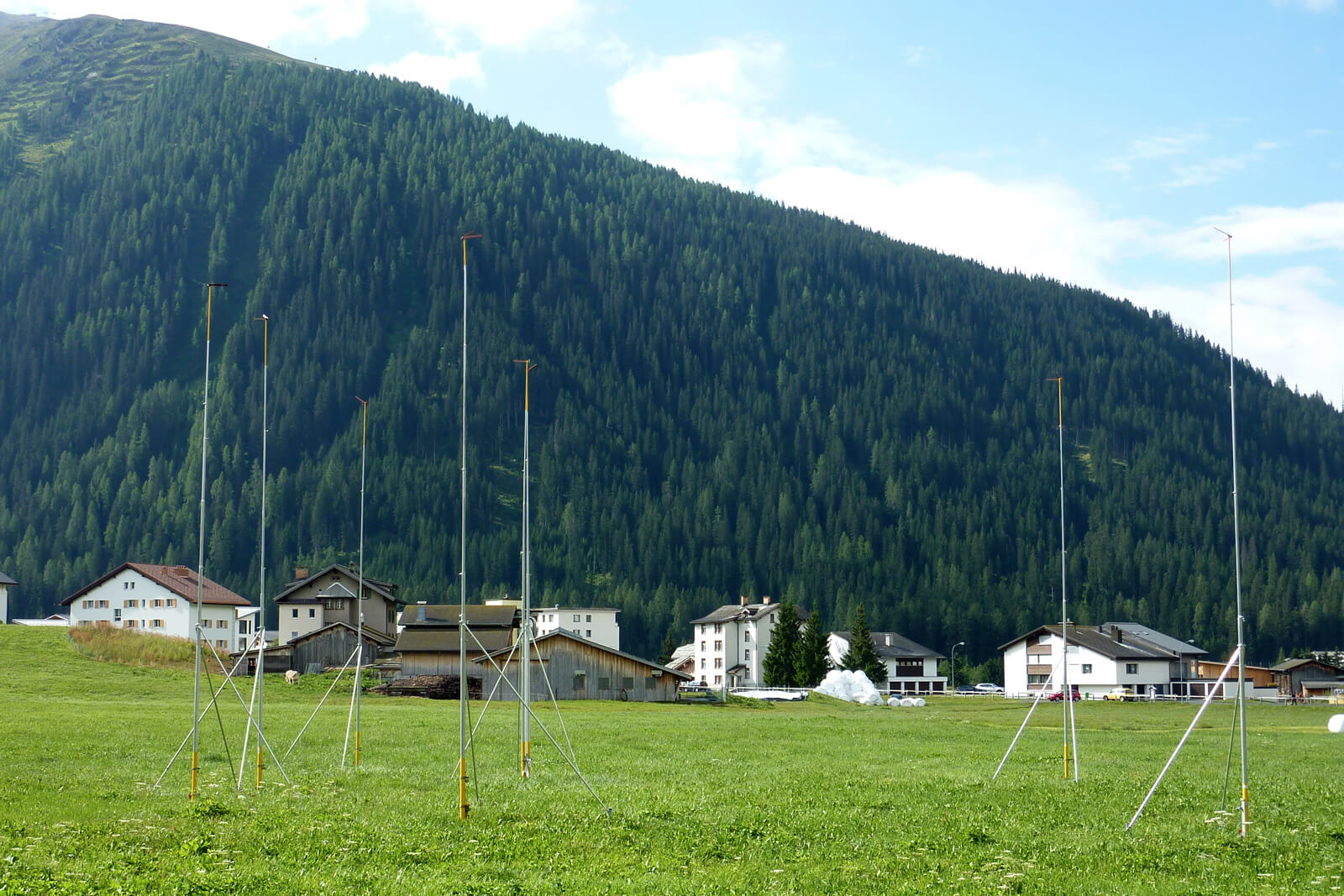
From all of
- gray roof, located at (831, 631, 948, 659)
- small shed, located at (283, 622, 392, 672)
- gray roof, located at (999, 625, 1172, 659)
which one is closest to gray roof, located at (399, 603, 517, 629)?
small shed, located at (283, 622, 392, 672)

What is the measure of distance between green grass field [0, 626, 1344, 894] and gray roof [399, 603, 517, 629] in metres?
60.1

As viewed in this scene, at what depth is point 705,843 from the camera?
21297 millimetres

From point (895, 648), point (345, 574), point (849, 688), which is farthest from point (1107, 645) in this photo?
point (345, 574)

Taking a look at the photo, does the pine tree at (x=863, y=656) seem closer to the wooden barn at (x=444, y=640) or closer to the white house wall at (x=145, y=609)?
the wooden barn at (x=444, y=640)

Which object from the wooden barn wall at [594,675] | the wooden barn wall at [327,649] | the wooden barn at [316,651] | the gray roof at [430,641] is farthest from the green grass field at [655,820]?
the wooden barn wall at [327,649]

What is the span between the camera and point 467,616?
104562mm

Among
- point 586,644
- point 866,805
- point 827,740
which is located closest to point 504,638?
point 586,644

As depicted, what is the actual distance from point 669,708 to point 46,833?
64251mm

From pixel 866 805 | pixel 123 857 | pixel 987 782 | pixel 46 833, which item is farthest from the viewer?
pixel 987 782

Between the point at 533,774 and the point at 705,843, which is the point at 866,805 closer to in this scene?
the point at 705,843

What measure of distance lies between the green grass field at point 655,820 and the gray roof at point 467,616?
197 ft

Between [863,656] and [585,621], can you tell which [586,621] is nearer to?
[585,621]

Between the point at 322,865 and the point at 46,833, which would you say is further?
the point at 46,833

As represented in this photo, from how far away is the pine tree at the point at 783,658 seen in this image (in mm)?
124875
